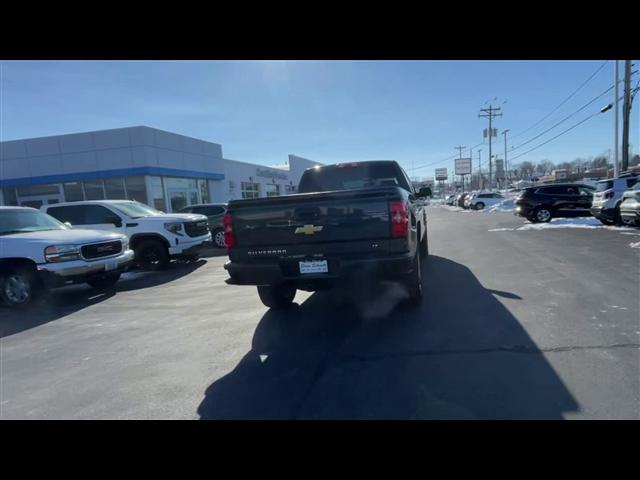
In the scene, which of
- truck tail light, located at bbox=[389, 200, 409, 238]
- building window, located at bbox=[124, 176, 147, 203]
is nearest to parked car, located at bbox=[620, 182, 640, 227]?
truck tail light, located at bbox=[389, 200, 409, 238]

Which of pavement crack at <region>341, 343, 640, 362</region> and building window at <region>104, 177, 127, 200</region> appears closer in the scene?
pavement crack at <region>341, 343, 640, 362</region>

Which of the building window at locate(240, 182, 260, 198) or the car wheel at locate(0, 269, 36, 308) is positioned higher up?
the building window at locate(240, 182, 260, 198)

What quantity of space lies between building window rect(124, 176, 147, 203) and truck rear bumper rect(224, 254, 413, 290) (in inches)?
700

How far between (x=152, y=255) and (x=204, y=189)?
1625 cm

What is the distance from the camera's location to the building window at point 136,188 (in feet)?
63.2

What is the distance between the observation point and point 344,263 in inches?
149

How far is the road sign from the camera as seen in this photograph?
230 ft

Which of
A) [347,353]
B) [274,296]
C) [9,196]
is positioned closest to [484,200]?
[274,296]

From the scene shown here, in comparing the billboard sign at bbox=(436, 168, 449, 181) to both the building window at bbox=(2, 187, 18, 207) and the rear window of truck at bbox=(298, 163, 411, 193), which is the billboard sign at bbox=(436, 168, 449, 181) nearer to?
the building window at bbox=(2, 187, 18, 207)

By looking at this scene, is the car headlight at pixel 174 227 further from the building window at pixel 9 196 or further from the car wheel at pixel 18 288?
the building window at pixel 9 196

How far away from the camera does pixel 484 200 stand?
32.3 m

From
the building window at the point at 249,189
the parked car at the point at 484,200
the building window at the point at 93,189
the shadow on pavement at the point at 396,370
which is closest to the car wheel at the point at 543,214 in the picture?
the shadow on pavement at the point at 396,370
